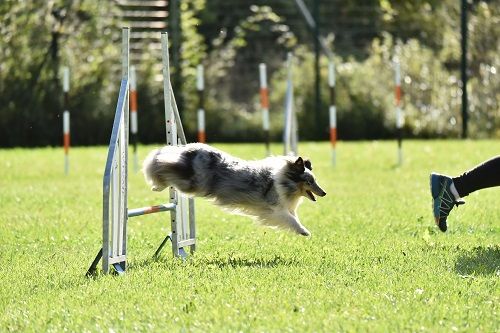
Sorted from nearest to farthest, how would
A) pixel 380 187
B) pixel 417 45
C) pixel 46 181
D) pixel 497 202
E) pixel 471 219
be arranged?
pixel 471 219, pixel 497 202, pixel 380 187, pixel 46 181, pixel 417 45

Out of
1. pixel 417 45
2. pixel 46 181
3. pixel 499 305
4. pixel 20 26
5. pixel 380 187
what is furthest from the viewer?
pixel 417 45

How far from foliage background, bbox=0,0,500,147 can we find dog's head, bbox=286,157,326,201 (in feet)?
41.1

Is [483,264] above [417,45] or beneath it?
beneath

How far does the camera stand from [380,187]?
12.3 metres

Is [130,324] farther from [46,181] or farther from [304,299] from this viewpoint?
[46,181]

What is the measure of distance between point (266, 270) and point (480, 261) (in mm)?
1358

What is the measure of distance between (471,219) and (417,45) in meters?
12.9

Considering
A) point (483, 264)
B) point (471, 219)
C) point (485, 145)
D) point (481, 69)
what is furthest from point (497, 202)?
point (481, 69)

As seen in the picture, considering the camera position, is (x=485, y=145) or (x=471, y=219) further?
(x=485, y=145)

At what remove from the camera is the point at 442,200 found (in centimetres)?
754

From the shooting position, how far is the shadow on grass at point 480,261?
6.54m

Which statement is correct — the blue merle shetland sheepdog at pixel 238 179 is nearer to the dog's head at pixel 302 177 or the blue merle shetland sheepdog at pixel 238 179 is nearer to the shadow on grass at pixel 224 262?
the dog's head at pixel 302 177

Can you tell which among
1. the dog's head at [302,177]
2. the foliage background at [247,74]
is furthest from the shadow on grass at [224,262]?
the foliage background at [247,74]

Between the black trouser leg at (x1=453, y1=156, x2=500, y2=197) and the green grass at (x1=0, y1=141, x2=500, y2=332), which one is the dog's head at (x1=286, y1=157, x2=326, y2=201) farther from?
the black trouser leg at (x1=453, y1=156, x2=500, y2=197)
